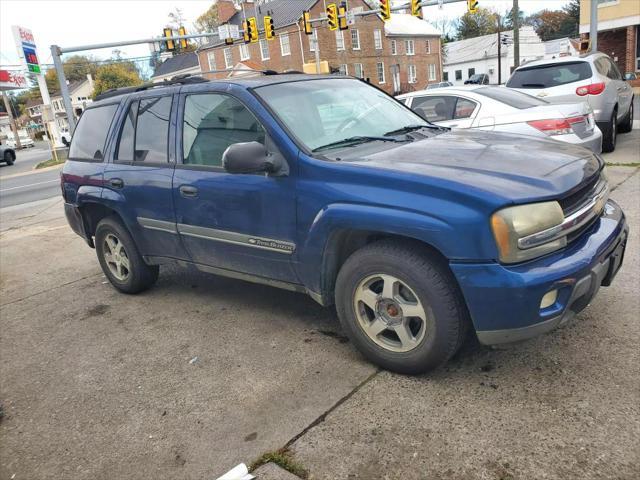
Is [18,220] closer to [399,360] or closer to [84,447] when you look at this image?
[84,447]

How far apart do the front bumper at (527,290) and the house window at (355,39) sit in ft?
159

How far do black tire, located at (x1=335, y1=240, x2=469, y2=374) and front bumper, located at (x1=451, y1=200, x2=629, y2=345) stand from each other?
0.41ft

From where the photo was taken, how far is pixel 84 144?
510cm

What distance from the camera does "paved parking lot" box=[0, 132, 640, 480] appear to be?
8.07 feet

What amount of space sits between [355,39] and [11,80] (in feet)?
92.3

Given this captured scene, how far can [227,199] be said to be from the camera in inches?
143

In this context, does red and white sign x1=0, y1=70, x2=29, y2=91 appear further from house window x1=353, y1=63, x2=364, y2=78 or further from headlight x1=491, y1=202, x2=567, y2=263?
headlight x1=491, y1=202, x2=567, y2=263

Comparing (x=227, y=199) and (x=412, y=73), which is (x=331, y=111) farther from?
(x=412, y=73)

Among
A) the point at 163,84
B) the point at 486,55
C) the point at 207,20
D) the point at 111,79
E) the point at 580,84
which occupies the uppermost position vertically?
the point at 207,20

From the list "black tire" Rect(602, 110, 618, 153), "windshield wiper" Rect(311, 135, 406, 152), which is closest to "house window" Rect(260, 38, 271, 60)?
"black tire" Rect(602, 110, 618, 153)

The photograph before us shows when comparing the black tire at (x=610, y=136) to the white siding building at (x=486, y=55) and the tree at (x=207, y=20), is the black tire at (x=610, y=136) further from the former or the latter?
the tree at (x=207, y=20)

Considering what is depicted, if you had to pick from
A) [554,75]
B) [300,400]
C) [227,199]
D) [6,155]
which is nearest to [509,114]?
[554,75]

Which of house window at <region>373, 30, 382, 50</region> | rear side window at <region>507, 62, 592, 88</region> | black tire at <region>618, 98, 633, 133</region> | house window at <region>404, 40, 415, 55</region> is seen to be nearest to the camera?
rear side window at <region>507, 62, 592, 88</region>

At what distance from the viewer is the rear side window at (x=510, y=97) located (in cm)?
677
